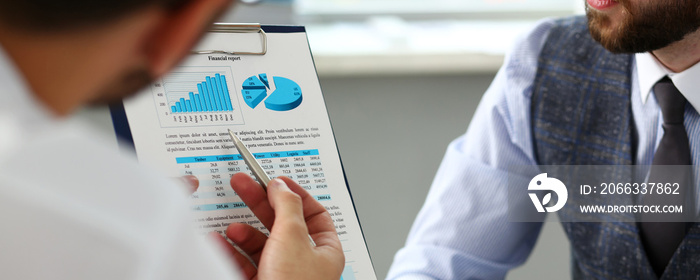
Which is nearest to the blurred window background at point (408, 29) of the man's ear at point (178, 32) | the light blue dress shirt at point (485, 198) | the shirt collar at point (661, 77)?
the light blue dress shirt at point (485, 198)

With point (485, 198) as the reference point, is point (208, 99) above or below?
above

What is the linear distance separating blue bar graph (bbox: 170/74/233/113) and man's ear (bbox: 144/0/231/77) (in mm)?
361

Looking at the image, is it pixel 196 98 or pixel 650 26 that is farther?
pixel 650 26

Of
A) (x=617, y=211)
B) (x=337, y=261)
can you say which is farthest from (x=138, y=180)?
(x=617, y=211)

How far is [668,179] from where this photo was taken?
3.18ft

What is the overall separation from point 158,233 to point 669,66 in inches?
36.9

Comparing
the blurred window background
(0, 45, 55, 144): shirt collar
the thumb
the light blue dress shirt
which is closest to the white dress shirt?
(0, 45, 55, 144): shirt collar

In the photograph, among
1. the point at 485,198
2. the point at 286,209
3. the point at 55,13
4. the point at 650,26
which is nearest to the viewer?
the point at 55,13

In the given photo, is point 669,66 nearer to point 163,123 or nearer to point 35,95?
point 163,123

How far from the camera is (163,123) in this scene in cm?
63

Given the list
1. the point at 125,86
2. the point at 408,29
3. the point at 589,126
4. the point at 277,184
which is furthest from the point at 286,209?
the point at 408,29

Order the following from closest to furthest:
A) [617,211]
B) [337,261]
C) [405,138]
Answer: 1. [337,261]
2. [617,211]
3. [405,138]

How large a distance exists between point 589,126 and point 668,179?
13 cm

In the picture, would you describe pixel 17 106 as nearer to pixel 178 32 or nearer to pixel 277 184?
pixel 178 32
